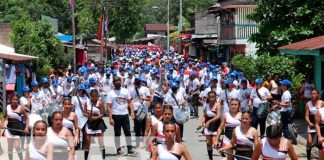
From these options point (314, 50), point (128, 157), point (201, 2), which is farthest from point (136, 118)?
point (201, 2)

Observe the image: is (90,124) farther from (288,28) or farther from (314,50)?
(288,28)

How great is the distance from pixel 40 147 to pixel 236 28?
116 feet

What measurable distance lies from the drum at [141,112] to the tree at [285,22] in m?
8.89

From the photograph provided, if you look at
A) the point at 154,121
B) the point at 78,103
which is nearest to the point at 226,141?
the point at 154,121

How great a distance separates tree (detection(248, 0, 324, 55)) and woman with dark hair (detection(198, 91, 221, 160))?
9.77 m

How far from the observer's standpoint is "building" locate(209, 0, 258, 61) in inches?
1641

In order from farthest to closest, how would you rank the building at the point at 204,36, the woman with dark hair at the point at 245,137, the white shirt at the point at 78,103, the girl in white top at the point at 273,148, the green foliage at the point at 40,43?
the building at the point at 204,36 → the green foliage at the point at 40,43 → the white shirt at the point at 78,103 → the woman with dark hair at the point at 245,137 → the girl in white top at the point at 273,148

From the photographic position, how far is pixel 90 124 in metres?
13.6

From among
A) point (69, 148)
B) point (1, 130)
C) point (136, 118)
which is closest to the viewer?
point (69, 148)

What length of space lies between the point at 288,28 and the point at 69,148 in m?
14.8

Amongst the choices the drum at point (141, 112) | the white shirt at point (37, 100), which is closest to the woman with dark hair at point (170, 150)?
the drum at point (141, 112)

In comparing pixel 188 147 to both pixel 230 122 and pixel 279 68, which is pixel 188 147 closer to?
pixel 230 122

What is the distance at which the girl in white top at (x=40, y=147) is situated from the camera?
8383mm

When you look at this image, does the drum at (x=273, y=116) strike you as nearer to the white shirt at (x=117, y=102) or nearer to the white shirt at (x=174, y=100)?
the white shirt at (x=174, y=100)
